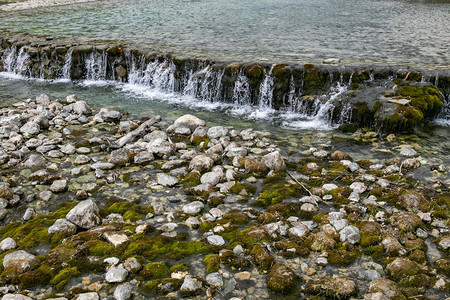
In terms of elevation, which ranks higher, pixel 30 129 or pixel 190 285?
pixel 30 129

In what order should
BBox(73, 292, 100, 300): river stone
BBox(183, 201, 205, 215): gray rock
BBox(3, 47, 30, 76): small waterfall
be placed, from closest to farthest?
BBox(73, 292, 100, 300): river stone
BBox(183, 201, 205, 215): gray rock
BBox(3, 47, 30, 76): small waterfall

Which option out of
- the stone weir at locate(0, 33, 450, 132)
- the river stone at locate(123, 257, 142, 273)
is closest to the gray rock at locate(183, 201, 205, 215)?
the river stone at locate(123, 257, 142, 273)

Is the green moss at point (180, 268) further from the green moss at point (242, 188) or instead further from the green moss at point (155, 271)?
the green moss at point (242, 188)

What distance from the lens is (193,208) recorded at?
6348 millimetres

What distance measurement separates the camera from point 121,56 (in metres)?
15.7

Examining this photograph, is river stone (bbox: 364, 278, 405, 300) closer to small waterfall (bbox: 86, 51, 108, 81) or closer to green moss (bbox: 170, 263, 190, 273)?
green moss (bbox: 170, 263, 190, 273)

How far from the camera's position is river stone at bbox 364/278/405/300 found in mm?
4242

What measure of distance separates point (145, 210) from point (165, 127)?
4767mm

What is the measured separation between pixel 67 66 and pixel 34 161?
9.50 meters

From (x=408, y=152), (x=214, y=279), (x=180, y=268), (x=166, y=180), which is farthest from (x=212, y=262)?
(x=408, y=152)

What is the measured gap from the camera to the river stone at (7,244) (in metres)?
5.41

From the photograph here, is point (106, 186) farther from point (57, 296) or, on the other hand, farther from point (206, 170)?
point (57, 296)

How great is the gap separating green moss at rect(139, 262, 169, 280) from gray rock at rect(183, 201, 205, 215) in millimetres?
1412

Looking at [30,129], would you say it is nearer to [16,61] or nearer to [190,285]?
[190,285]
